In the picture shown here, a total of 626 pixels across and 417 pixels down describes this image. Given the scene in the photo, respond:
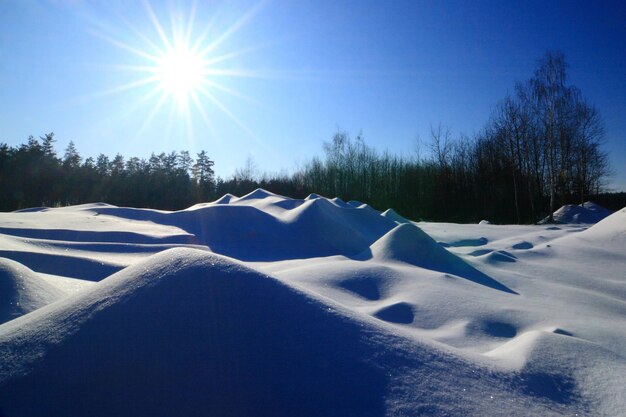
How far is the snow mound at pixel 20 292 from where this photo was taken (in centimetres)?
162

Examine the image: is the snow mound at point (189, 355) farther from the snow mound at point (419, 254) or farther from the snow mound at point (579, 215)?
the snow mound at point (579, 215)

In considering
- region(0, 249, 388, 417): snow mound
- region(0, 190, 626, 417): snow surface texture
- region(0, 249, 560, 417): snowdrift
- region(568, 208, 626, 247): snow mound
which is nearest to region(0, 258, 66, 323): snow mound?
region(0, 190, 626, 417): snow surface texture

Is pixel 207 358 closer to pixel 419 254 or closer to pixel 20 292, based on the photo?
pixel 20 292

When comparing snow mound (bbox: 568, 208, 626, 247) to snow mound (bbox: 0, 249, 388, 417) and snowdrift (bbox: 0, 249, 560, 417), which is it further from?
snow mound (bbox: 0, 249, 388, 417)

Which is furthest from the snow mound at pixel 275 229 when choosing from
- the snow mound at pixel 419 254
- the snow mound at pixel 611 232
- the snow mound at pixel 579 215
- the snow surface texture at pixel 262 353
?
the snow mound at pixel 579 215

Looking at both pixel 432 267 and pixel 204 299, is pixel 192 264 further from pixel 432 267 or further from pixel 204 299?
pixel 432 267

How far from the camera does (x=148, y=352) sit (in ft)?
3.30

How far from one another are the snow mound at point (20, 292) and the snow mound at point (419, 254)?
247cm

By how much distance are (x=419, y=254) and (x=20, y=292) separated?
9.40 feet

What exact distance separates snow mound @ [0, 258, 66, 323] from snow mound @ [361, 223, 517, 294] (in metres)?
2.47

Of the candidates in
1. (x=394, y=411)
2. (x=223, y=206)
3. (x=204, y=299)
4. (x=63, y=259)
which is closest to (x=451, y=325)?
(x=394, y=411)

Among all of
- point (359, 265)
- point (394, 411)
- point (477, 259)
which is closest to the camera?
point (394, 411)

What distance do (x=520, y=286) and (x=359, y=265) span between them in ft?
4.28

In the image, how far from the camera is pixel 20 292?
5.70 feet
